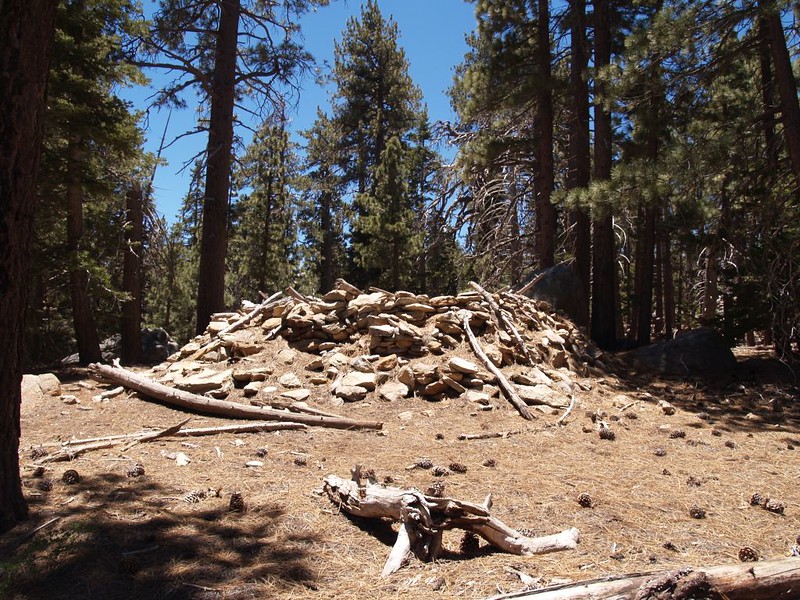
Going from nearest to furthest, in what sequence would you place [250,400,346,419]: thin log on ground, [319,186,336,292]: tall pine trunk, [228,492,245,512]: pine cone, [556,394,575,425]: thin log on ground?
[228,492,245,512]: pine cone
[250,400,346,419]: thin log on ground
[556,394,575,425]: thin log on ground
[319,186,336,292]: tall pine trunk

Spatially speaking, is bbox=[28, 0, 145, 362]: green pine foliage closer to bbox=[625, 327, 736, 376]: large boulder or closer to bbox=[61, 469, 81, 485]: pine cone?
bbox=[61, 469, 81, 485]: pine cone

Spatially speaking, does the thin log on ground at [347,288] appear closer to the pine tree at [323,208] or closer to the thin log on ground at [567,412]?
the thin log on ground at [567,412]

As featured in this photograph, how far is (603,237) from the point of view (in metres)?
11.6

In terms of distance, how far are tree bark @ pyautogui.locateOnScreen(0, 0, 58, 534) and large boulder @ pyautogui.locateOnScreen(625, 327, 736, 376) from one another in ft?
31.0

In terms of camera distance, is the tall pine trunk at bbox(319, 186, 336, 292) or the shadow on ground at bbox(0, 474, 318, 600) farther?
the tall pine trunk at bbox(319, 186, 336, 292)

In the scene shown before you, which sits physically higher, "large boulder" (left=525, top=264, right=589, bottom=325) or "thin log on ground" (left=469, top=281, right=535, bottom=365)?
"large boulder" (left=525, top=264, right=589, bottom=325)

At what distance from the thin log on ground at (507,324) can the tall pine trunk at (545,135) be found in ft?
13.4

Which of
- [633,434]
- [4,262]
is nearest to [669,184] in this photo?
[633,434]

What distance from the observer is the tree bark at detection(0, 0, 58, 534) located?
314cm

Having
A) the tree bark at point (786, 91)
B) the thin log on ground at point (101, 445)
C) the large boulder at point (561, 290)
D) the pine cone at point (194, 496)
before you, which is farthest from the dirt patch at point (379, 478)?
the large boulder at point (561, 290)

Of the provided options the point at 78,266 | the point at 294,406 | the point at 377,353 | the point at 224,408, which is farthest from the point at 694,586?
the point at 78,266

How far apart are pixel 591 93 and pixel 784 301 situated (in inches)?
245

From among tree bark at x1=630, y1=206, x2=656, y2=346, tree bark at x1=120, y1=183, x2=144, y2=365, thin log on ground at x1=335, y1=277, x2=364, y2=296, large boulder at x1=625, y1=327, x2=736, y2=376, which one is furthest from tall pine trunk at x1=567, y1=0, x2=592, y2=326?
tree bark at x1=120, y1=183, x2=144, y2=365

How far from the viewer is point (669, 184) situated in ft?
25.5
